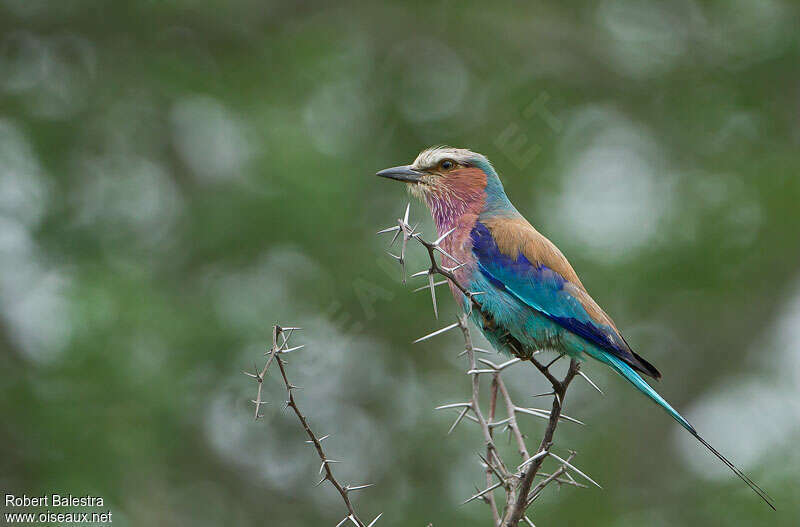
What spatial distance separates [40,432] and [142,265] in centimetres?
152

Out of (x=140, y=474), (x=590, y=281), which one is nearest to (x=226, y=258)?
(x=140, y=474)

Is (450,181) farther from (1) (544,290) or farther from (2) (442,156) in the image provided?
(1) (544,290)

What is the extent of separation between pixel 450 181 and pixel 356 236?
154 inches

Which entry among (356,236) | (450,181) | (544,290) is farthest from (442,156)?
(356,236)

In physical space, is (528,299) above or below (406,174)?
below

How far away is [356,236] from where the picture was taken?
8.41 m

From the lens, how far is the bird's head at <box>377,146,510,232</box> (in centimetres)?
447

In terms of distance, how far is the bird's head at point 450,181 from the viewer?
447 centimetres

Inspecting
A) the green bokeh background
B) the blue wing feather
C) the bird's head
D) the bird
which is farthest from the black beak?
the green bokeh background

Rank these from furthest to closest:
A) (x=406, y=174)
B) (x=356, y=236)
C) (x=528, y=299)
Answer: (x=356, y=236)
(x=406, y=174)
(x=528, y=299)

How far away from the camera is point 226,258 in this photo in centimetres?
848

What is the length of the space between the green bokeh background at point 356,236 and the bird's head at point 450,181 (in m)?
3.16

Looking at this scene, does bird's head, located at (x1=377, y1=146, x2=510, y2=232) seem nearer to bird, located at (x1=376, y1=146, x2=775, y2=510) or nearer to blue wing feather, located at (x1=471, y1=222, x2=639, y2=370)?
bird, located at (x1=376, y1=146, x2=775, y2=510)

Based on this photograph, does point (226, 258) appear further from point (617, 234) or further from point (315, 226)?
point (617, 234)
